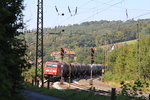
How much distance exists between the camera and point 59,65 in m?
60.0

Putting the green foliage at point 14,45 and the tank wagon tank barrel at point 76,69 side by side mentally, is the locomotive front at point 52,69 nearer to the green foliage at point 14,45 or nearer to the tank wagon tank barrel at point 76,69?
the tank wagon tank barrel at point 76,69

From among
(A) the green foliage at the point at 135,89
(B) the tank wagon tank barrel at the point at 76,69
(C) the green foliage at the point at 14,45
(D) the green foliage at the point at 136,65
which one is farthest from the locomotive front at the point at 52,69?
(C) the green foliage at the point at 14,45

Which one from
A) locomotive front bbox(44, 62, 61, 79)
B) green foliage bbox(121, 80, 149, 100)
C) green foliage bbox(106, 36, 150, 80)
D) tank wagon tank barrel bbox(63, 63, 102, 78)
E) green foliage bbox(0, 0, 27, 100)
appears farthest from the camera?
tank wagon tank barrel bbox(63, 63, 102, 78)

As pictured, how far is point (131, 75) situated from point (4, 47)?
199ft

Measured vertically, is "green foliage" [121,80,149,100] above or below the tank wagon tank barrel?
above

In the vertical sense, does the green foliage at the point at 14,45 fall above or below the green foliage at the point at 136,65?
above

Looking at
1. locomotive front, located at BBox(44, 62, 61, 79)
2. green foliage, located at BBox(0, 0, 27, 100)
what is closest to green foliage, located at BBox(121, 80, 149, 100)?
green foliage, located at BBox(0, 0, 27, 100)

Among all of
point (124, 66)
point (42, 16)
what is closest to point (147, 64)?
point (124, 66)

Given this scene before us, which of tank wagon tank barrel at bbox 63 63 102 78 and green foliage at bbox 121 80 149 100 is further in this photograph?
tank wagon tank barrel at bbox 63 63 102 78

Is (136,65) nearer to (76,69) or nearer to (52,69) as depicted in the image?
(76,69)

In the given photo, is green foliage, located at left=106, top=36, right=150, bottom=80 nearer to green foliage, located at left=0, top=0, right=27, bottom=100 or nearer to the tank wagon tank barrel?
the tank wagon tank barrel

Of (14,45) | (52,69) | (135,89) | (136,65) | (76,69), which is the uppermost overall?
(14,45)

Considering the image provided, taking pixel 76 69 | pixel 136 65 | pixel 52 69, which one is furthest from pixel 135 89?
pixel 76 69

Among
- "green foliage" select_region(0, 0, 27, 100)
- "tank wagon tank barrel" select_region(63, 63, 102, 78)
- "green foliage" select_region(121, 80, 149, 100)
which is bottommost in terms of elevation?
"tank wagon tank barrel" select_region(63, 63, 102, 78)
